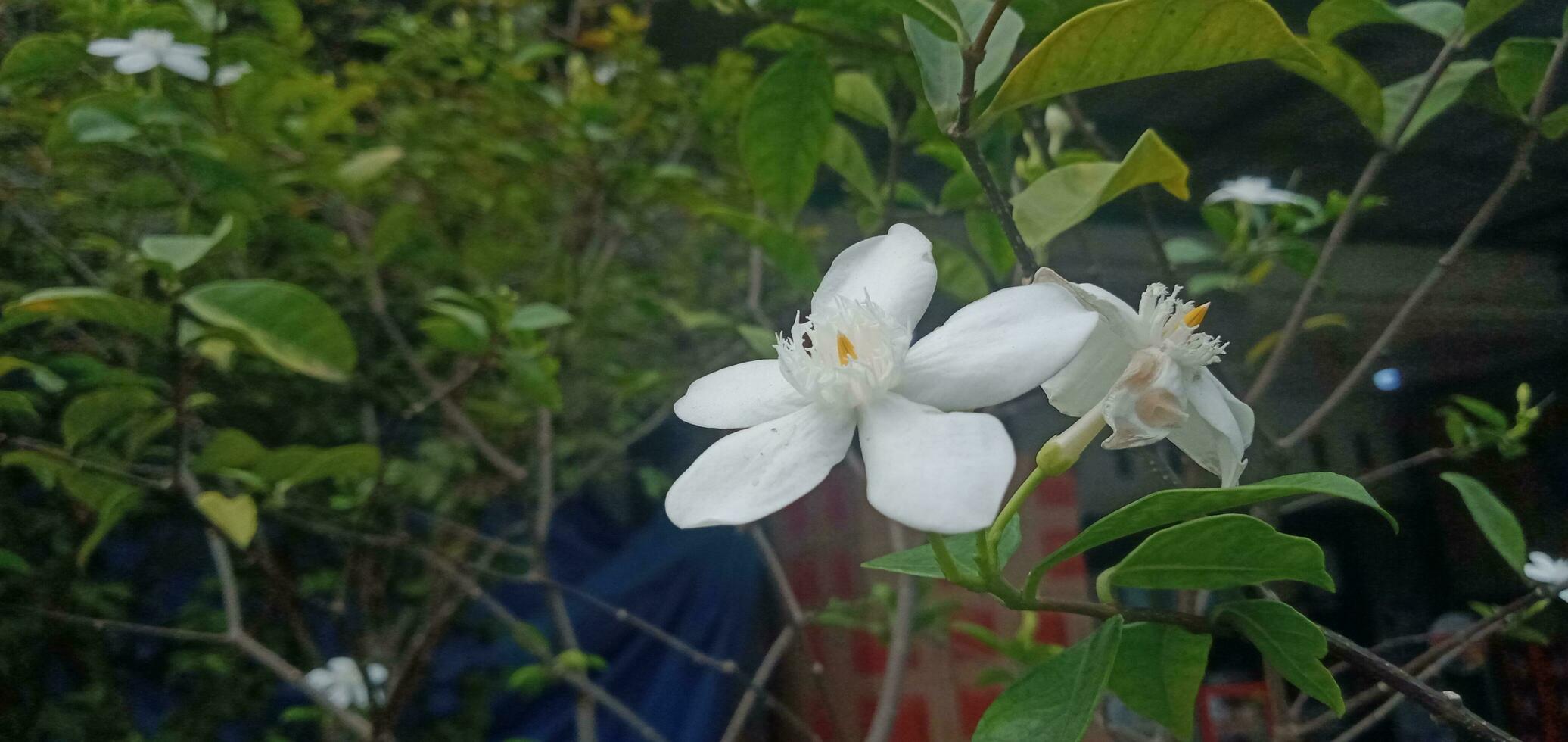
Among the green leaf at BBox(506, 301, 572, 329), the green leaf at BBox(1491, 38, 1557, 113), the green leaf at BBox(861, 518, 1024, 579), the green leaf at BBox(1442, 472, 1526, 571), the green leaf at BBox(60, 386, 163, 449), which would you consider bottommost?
the green leaf at BBox(60, 386, 163, 449)

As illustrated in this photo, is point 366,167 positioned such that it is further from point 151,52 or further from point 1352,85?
point 1352,85

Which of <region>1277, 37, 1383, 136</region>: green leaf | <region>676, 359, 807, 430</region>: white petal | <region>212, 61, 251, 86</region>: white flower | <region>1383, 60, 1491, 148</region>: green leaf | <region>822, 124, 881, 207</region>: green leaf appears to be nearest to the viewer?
<region>676, 359, 807, 430</region>: white petal

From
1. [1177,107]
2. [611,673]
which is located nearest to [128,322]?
[1177,107]

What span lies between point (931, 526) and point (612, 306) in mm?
1140

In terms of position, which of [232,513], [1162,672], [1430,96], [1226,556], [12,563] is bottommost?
[12,563]

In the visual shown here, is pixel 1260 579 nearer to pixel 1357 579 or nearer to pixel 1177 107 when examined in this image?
pixel 1357 579

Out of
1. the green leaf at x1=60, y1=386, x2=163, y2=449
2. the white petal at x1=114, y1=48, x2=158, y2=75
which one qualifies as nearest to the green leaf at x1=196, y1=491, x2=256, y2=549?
the green leaf at x1=60, y1=386, x2=163, y2=449

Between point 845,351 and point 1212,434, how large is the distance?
5.6 inches

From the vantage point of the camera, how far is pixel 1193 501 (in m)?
0.27

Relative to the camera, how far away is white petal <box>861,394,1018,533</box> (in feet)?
0.74

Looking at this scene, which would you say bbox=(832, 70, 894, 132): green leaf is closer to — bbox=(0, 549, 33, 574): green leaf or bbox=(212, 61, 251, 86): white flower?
bbox=(212, 61, 251, 86): white flower

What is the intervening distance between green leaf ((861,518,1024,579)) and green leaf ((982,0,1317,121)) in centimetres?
18

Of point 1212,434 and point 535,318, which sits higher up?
point 1212,434

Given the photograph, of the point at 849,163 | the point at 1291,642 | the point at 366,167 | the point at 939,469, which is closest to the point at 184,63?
the point at 366,167
